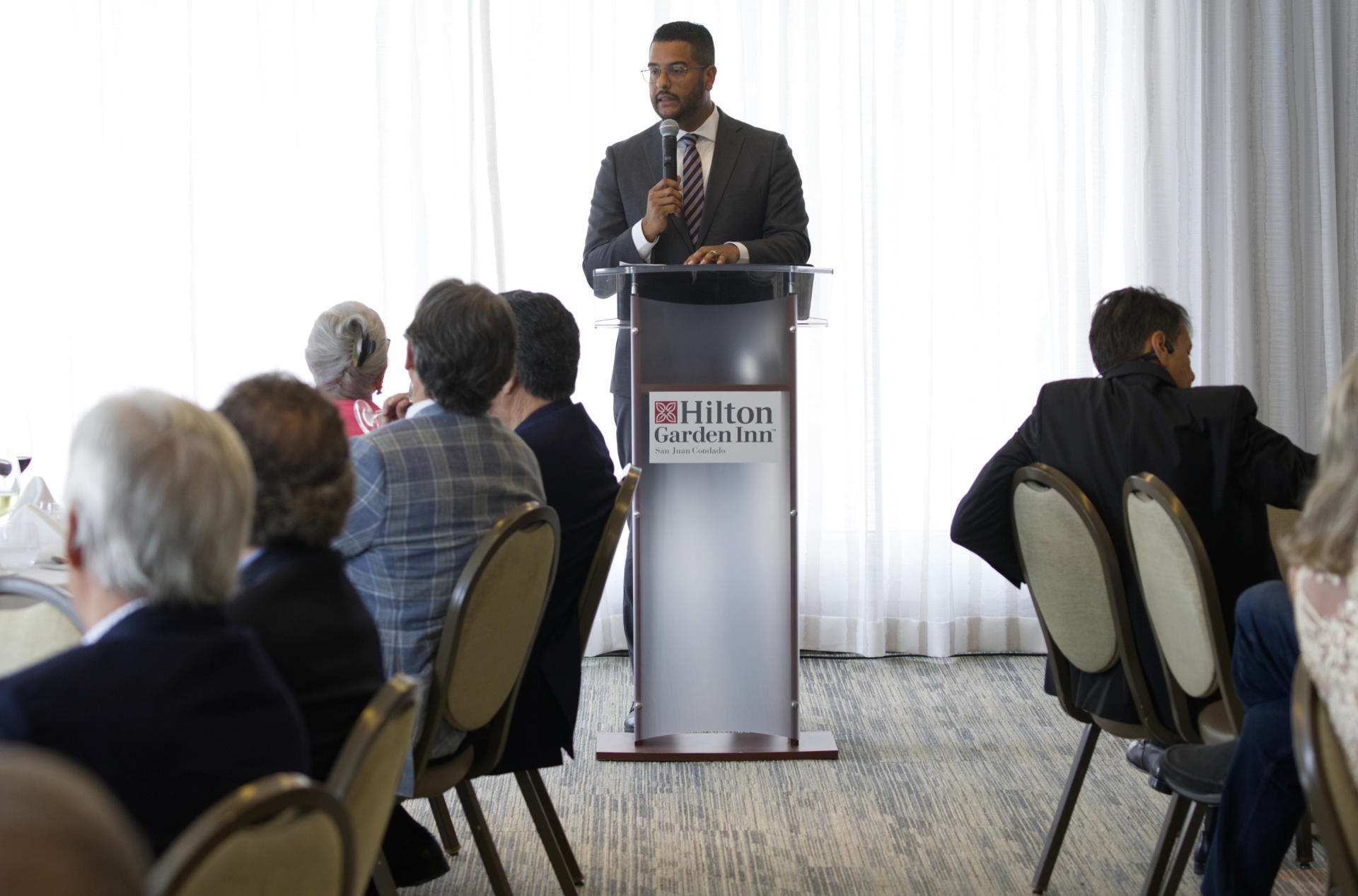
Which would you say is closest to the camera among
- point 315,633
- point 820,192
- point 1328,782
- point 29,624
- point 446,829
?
point 1328,782

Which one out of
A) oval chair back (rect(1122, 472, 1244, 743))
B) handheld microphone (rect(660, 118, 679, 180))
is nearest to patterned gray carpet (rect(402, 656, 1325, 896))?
oval chair back (rect(1122, 472, 1244, 743))

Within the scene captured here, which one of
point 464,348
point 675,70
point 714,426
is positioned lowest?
point 714,426

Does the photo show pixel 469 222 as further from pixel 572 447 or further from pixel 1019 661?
pixel 1019 661

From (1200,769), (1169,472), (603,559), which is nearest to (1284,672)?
(1200,769)

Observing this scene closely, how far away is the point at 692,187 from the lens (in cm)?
355

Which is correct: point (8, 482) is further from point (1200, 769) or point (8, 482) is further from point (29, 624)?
point (1200, 769)

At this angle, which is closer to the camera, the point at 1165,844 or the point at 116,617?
the point at 116,617

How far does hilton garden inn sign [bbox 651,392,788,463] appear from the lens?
3086 millimetres

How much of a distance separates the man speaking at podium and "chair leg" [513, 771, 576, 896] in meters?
1.02

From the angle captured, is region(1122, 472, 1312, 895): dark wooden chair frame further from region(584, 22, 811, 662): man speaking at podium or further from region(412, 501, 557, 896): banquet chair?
region(584, 22, 811, 662): man speaking at podium

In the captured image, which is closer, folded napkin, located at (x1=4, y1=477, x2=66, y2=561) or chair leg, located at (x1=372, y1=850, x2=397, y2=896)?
chair leg, located at (x1=372, y1=850, x2=397, y2=896)

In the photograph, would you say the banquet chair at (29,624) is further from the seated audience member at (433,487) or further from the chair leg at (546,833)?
the chair leg at (546,833)

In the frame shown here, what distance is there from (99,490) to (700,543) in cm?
220

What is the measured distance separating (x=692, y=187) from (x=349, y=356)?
3.87ft
